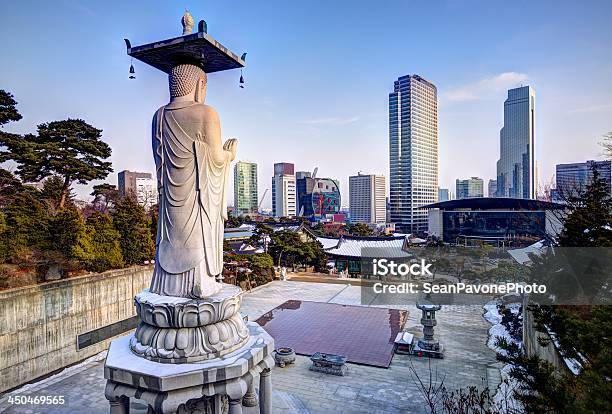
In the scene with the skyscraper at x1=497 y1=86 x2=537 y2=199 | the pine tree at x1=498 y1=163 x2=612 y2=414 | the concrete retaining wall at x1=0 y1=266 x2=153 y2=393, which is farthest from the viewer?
the skyscraper at x1=497 y1=86 x2=537 y2=199

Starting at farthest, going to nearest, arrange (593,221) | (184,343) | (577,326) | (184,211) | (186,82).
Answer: (593,221), (186,82), (184,211), (184,343), (577,326)

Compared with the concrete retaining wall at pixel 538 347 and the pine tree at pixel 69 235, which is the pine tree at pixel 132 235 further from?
the concrete retaining wall at pixel 538 347

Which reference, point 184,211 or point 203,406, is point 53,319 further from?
point 184,211

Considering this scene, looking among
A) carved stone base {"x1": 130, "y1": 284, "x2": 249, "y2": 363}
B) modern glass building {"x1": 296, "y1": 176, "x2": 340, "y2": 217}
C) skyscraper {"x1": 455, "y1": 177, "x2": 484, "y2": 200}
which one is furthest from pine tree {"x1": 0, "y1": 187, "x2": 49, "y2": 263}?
skyscraper {"x1": 455, "y1": 177, "x2": 484, "y2": 200}

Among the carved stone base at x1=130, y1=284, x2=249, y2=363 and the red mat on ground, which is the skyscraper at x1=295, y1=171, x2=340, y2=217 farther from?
the carved stone base at x1=130, y1=284, x2=249, y2=363

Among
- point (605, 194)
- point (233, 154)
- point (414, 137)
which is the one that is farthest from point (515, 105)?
point (233, 154)

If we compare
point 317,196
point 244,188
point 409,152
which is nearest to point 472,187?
point 317,196
